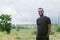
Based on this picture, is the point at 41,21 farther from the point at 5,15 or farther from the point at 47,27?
the point at 5,15

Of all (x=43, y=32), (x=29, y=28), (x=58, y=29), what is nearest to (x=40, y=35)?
(x=43, y=32)

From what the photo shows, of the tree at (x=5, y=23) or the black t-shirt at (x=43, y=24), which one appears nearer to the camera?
the black t-shirt at (x=43, y=24)

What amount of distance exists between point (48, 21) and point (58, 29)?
72.6 feet

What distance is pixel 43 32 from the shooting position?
9.77 metres

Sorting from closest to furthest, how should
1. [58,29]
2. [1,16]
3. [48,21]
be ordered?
[48,21]
[58,29]
[1,16]

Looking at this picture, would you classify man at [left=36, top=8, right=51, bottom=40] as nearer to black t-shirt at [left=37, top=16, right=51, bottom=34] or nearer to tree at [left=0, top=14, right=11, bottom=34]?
black t-shirt at [left=37, top=16, right=51, bottom=34]

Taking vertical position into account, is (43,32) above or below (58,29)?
above

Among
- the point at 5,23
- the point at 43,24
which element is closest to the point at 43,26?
the point at 43,24

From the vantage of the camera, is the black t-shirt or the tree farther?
the tree

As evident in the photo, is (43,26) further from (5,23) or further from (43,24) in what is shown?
(5,23)

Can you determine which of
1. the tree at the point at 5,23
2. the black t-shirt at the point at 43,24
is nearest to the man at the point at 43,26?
the black t-shirt at the point at 43,24

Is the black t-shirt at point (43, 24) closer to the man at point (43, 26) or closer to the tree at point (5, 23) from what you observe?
the man at point (43, 26)

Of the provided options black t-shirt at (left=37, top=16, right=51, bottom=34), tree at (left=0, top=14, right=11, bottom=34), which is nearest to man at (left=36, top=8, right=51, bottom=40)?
black t-shirt at (left=37, top=16, right=51, bottom=34)

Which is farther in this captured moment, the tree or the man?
the tree
